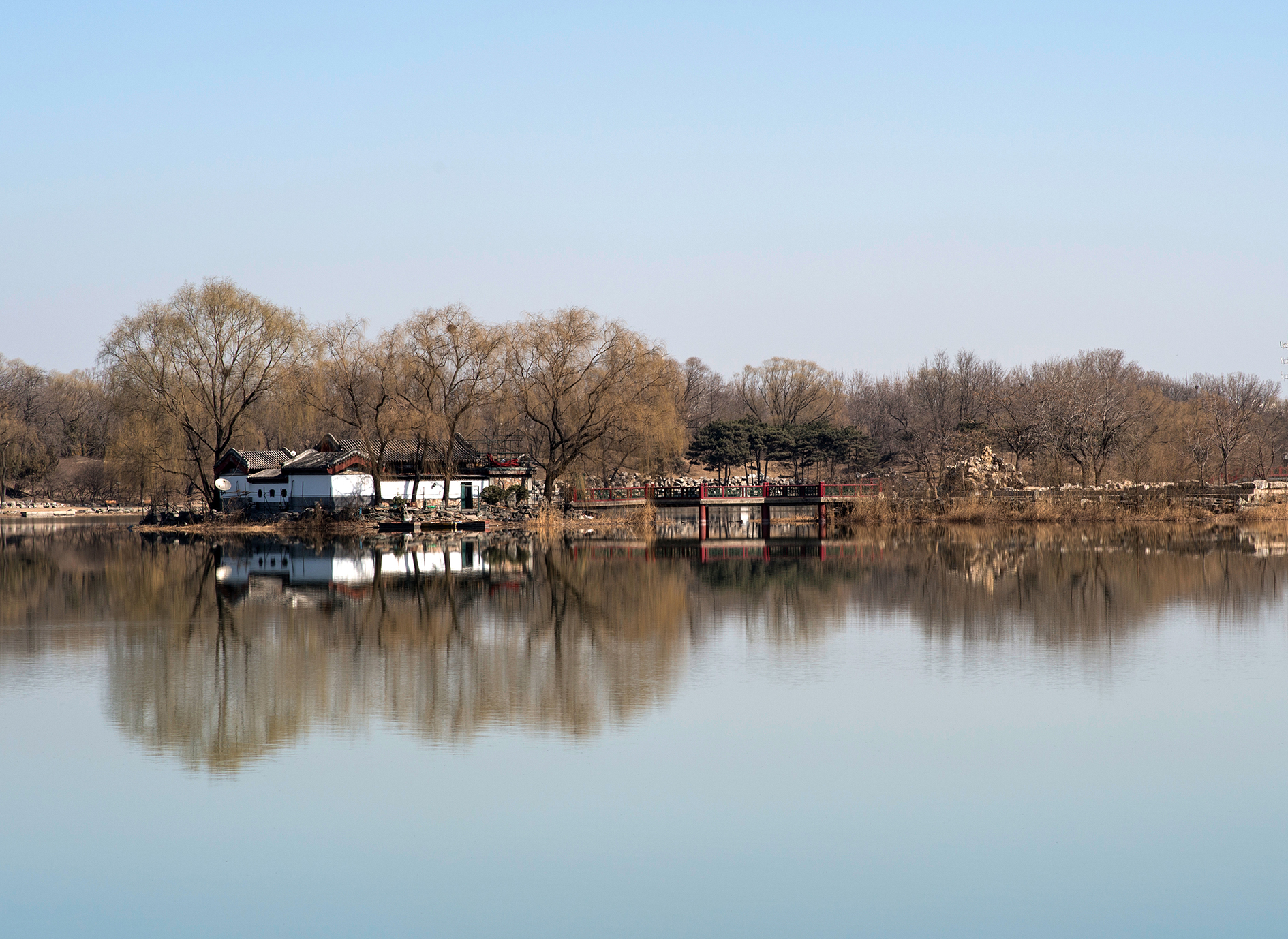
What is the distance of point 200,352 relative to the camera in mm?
58281

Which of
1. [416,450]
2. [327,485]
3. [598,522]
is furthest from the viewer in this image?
[416,450]

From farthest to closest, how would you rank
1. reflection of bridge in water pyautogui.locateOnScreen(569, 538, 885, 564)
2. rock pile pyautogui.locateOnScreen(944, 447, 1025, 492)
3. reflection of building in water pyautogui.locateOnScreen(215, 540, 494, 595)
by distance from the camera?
rock pile pyautogui.locateOnScreen(944, 447, 1025, 492), reflection of bridge in water pyautogui.locateOnScreen(569, 538, 885, 564), reflection of building in water pyautogui.locateOnScreen(215, 540, 494, 595)

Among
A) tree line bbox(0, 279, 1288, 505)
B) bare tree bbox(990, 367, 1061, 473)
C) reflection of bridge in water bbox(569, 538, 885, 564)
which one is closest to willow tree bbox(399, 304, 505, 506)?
tree line bbox(0, 279, 1288, 505)

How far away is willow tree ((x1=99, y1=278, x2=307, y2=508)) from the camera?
5753cm

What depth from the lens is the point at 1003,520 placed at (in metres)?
52.1

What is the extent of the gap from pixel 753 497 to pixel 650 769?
42.9 meters

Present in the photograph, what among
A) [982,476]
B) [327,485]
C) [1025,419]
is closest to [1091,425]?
[1025,419]

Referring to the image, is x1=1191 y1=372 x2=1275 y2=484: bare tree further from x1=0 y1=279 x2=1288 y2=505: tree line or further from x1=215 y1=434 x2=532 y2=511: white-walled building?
x1=215 y1=434 x2=532 y2=511: white-walled building

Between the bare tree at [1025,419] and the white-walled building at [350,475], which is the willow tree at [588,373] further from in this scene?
the bare tree at [1025,419]

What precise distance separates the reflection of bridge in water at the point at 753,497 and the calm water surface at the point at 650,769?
28.3m

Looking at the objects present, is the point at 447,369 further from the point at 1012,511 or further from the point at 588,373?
the point at 1012,511

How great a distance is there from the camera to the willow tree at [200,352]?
189 ft

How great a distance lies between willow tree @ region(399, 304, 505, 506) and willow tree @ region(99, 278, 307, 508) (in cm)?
710

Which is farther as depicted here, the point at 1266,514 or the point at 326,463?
the point at 326,463
